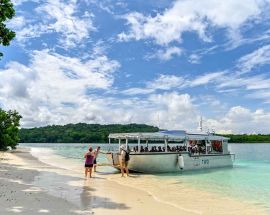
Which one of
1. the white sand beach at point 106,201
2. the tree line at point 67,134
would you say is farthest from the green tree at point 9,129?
the tree line at point 67,134

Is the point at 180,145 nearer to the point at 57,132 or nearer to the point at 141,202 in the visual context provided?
the point at 141,202

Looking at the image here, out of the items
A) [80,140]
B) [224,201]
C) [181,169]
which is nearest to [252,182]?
[181,169]

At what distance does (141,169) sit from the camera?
26.1 metres

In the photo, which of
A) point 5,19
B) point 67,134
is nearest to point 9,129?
point 5,19

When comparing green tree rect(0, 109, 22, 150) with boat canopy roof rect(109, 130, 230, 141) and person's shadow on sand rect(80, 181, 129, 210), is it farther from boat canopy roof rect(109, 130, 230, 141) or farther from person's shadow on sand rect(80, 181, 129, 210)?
person's shadow on sand rect(80, 181, 129, 210)

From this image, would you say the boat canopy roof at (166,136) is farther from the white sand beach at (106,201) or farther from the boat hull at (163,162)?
the white sand beach at (106,201)

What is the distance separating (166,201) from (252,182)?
1171cm

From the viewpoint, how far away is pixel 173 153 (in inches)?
1092

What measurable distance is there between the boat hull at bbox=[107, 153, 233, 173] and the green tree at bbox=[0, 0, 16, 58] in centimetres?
1312

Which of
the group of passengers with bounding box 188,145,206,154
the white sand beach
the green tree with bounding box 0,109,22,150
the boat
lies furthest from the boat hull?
the green tree with bounding box 0,109,22,150

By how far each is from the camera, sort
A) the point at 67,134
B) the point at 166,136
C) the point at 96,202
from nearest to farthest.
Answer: the point at 96,202, the point at 166,136, the point at 67,134

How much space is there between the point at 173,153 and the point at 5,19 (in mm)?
16393

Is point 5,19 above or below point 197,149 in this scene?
above

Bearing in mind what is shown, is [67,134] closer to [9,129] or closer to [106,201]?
[9,129]
